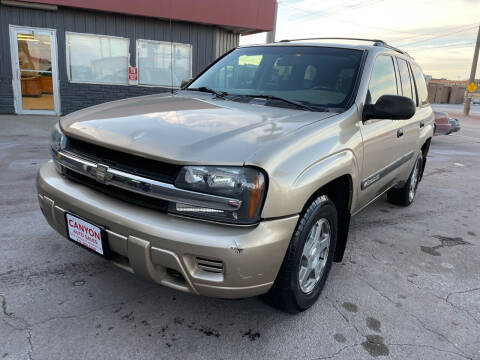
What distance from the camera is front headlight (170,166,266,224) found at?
1.90 m

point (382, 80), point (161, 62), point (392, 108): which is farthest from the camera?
point (161, 62)

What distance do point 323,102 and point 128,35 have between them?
9.88 m

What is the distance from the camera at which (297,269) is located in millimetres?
2234

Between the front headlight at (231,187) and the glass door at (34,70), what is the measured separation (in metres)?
10.5

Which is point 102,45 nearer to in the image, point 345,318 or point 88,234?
point 88,234

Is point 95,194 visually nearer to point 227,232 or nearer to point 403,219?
point 227,232

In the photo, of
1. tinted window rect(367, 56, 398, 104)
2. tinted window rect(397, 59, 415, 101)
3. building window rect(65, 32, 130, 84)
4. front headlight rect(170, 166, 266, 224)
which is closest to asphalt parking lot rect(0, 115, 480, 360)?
front headlight rect(170, 166, 266, 224)

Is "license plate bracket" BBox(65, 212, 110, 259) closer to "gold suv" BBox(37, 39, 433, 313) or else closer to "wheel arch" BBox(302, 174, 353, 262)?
"gold suv" BBox(37, 39, 433, 313)

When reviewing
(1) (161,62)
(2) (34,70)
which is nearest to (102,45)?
(1) (161,62)

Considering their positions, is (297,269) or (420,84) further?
(420,84)

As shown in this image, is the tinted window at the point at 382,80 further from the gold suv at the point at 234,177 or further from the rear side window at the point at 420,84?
the rear side window at the point at 420,84

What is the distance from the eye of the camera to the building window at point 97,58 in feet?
35.7

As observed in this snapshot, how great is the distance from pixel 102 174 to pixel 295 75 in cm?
179

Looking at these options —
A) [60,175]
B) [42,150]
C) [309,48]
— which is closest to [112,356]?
[60,175]
